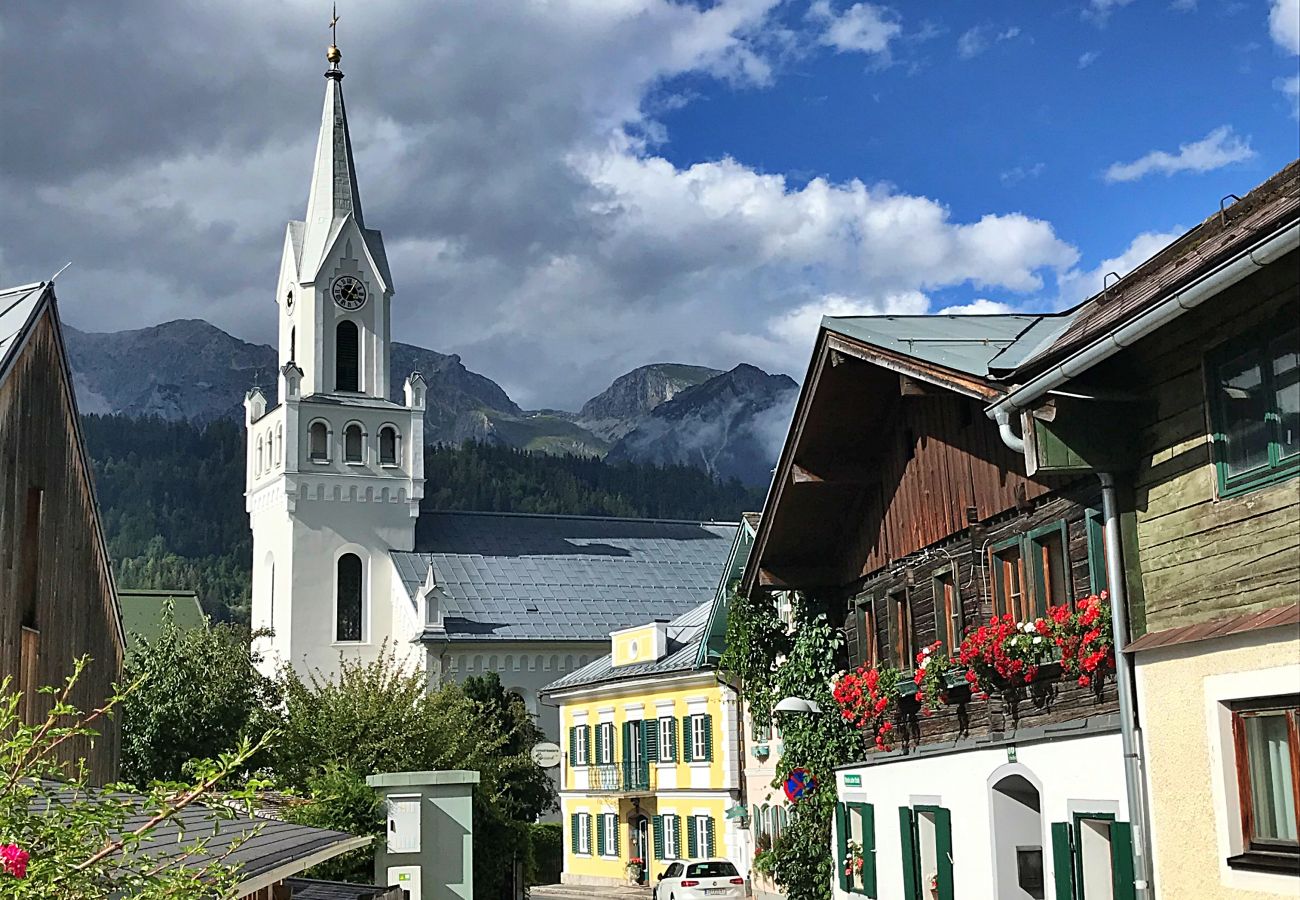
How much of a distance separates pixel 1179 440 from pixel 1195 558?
0.71 m

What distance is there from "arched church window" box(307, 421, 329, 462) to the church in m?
0.05

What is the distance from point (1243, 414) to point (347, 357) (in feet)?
184

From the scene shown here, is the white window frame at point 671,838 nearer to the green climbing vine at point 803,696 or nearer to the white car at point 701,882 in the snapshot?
the white car at point 701,882

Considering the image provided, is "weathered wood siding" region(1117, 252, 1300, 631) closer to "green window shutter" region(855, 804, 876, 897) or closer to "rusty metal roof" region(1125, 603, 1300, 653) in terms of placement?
"rusty metal roof" region(1125, 603, 1300, 653)

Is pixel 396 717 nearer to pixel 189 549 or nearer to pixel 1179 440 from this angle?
pixel 1179 440

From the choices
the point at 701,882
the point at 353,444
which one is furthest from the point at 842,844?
the point at 353,444

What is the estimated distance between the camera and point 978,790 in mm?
13680

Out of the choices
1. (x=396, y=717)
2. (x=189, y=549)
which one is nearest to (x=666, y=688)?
(x=396, y=717)

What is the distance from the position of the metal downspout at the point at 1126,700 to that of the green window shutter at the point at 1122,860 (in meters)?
0.20

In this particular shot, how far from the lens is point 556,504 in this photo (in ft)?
556

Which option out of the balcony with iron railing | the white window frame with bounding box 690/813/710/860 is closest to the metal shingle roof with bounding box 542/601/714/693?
the balcony with iron railing

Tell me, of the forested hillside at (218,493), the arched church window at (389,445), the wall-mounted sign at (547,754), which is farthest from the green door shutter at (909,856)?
the forested hillside at (218,493)

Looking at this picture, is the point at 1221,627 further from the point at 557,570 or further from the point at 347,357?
the point at 557,570

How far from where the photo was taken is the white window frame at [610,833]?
47031 mm
